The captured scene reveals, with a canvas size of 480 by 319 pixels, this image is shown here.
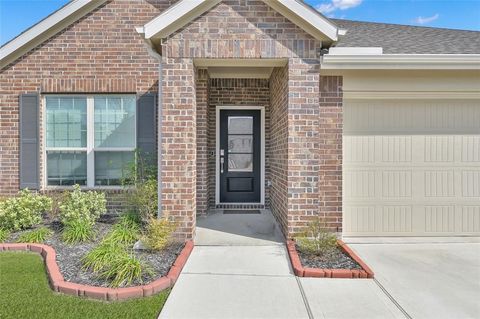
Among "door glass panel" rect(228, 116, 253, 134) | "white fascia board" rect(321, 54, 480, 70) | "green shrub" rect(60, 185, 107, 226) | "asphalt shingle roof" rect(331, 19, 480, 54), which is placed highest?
"asphalt shingle roof" rect(331, 19, 480, 54)

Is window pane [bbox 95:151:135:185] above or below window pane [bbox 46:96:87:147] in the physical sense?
below

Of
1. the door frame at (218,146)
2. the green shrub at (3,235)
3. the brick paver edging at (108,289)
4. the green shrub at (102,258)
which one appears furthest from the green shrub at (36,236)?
the door frame at (218,146)

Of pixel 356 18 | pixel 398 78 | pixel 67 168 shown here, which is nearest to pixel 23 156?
pixel 67 168

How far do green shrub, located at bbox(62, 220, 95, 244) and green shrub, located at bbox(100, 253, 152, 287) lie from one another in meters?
1.44

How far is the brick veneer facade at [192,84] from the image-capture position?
459 centimetres

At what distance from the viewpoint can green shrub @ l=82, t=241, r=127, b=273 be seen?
3.57 metres

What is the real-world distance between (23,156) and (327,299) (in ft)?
21.2

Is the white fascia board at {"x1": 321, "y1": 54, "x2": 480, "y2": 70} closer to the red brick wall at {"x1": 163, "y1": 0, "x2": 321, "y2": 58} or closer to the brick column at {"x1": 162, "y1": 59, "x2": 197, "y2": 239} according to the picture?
the red brick wall at {"x1": 163, "y1": 0, "x2": 321, "y2": 58}

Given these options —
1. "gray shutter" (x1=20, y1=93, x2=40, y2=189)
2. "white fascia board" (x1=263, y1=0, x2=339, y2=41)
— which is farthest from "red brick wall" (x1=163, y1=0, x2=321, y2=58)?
"gray shutter" (x1=20, y1=93, x2=40, y2=189)

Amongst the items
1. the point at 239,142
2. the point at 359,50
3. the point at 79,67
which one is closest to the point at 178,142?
the point at 239,142

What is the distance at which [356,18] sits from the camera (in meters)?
8.72

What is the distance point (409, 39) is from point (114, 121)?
656cm

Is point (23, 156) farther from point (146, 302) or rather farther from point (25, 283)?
point (146, 302)

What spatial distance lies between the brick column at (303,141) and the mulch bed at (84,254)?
1942 mm
